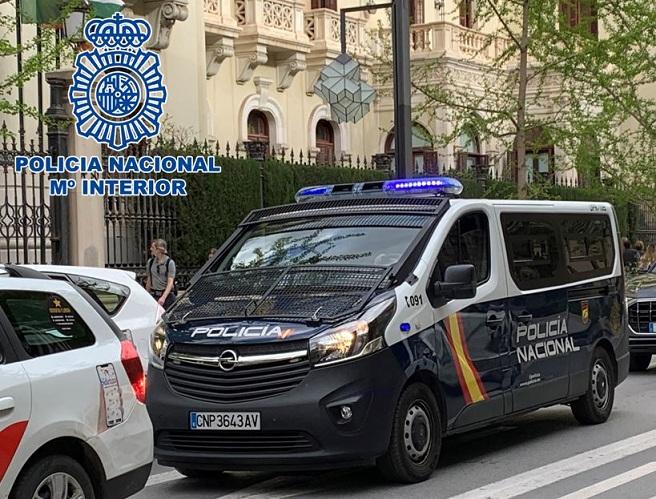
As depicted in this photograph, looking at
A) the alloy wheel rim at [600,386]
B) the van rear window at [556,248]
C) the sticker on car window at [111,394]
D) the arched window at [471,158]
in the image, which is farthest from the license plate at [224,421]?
the arched window at [471,158]

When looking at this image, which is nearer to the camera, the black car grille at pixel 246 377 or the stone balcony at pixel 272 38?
the black car grille at pixel 246 377

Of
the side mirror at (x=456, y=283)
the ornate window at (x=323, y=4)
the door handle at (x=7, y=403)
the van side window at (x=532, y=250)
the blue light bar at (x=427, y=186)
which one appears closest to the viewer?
the door handle at (x=7, y=403)

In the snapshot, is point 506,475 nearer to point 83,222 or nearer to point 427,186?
point 427,186

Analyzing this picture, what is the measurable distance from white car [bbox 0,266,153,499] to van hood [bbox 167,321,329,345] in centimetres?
120

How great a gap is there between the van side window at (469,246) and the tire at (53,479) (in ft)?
11.2

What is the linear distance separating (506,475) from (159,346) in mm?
2661

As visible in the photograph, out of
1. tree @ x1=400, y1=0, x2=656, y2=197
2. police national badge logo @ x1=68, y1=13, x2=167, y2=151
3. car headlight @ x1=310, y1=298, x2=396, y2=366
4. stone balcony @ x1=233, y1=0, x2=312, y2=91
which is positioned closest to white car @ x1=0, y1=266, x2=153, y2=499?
car headlight @ x1=310, y1=298, x2=396, y2=366

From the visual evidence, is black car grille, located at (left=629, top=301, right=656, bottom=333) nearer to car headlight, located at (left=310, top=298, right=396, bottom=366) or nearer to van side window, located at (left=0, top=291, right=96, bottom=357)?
car headlight, located at (left=310, top=298, right=396, bottom=366)

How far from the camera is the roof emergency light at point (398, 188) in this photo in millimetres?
9445

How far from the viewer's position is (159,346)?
8516 millimetres

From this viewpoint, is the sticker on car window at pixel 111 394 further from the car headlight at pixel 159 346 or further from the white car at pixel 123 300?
the white car at pixel 123 300

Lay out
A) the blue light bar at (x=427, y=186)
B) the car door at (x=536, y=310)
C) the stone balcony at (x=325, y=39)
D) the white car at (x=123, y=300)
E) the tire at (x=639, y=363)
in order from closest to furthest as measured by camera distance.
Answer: the blue light bar at (x=427, y=186), the car door at (x=536, y=310), the white car at (x=123, y=300), the tire at (x=639, y=363), the stone balcony at (x=325, y=39)

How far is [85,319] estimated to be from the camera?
6.66 meters

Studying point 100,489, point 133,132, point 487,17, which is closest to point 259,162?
point 133,132
